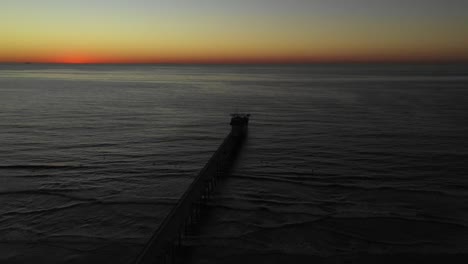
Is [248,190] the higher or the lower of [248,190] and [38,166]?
the lower

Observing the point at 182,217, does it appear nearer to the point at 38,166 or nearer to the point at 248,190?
the point at 248,190

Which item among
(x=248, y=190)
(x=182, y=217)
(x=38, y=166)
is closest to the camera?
(x=182, y=217)

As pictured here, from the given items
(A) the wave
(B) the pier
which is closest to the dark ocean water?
(A) the wave

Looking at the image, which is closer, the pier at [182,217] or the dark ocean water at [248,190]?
the pier at [182,217]

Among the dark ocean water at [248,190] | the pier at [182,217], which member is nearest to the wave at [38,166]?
the dark ocean water at [248,190]

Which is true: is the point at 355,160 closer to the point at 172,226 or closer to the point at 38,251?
the point at 172,226

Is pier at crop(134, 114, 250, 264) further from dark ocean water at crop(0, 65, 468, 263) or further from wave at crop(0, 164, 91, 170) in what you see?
wave at crop(0, 164, 91, 170)

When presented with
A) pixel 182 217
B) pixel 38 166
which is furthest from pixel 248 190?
pixel 38 166

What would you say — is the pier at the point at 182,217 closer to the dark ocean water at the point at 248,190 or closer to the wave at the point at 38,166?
the dark ocean water at the point at 248,190
